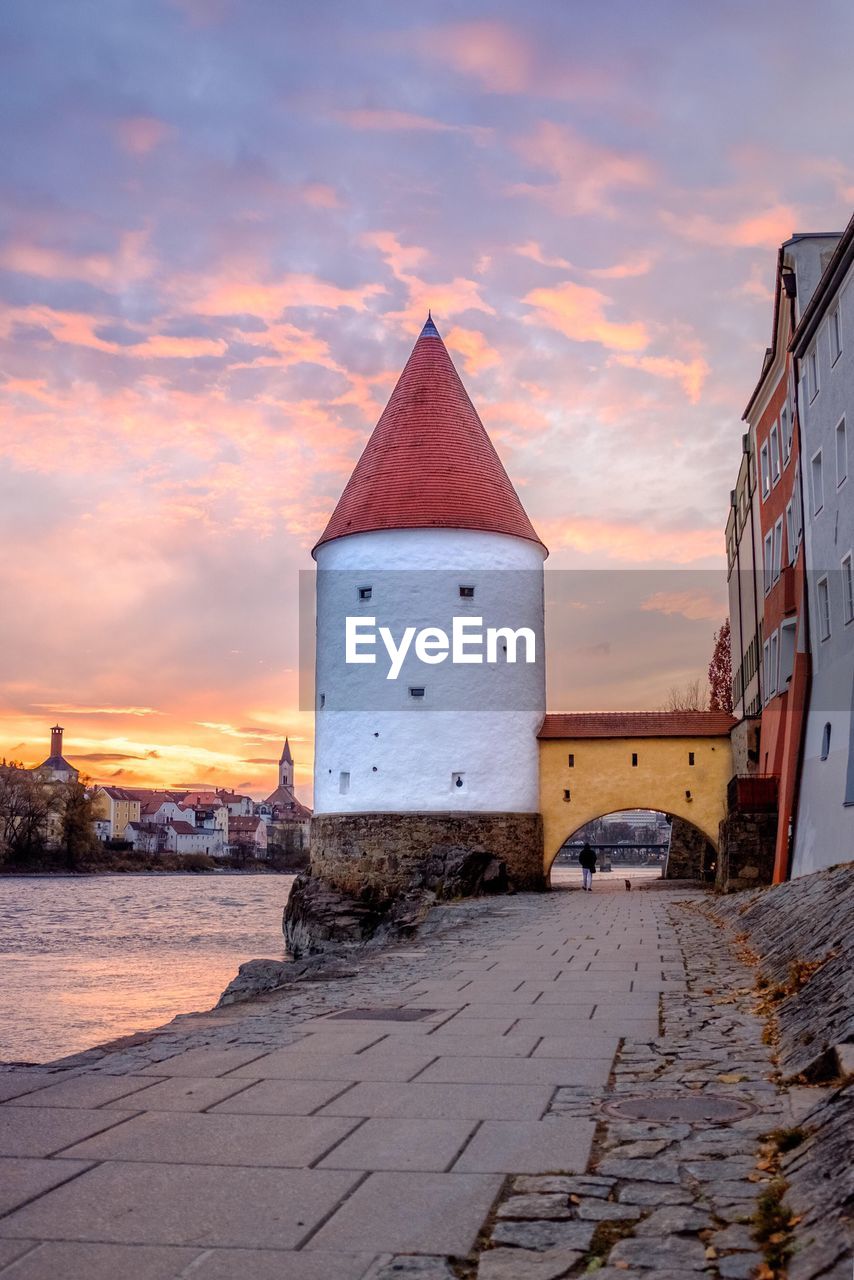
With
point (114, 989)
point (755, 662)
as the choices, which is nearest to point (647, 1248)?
point (114, 989)

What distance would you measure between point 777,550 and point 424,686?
9.67 m

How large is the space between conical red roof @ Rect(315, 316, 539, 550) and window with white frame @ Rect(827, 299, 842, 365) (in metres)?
12.8

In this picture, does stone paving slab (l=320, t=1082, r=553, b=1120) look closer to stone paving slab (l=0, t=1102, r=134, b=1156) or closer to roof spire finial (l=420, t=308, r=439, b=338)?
stone paving slab (l=0, t=1102, r=134, b=1156)

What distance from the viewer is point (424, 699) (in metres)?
30.0

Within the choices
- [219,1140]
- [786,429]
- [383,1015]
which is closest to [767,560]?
[786,429]

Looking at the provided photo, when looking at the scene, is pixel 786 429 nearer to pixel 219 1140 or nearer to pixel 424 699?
pixel 424 699

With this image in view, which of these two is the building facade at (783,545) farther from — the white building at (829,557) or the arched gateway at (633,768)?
the arched gateway at (633,768)

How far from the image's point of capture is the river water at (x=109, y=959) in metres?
16.7

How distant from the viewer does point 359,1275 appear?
298cm

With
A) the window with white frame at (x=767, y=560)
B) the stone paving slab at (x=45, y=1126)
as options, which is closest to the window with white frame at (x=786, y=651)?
the window with white frame at (x=767, y=560)

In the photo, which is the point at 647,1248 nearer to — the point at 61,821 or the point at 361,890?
the point at 361,890

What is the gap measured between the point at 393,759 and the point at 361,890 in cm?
325

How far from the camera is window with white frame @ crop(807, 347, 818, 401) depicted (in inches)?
784

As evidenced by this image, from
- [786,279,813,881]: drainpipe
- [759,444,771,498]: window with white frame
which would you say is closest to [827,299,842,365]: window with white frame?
[786,279,813,881]: drainpipe
